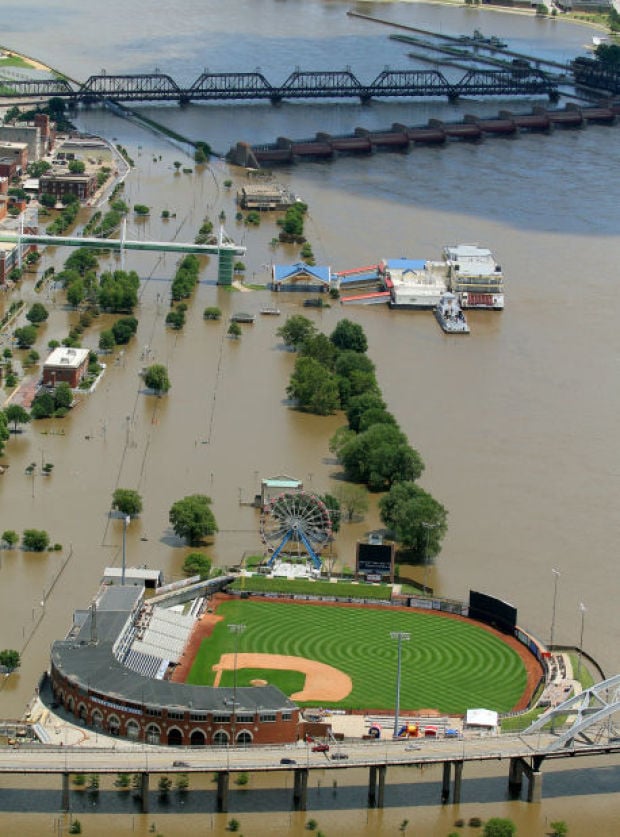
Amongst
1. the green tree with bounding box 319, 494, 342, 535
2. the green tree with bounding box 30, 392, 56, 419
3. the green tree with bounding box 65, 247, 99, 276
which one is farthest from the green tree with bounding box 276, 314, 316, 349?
the green tree with bounding box 319, 494, 342, 535

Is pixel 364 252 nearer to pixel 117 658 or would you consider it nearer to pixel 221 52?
pixel 117 658

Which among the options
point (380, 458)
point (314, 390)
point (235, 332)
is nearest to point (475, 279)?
point (235, 332)

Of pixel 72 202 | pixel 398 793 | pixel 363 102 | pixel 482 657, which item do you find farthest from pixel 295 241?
pixel 398 793

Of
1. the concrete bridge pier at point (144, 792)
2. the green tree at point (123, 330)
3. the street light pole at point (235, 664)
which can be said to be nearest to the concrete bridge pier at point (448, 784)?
the street light pole at point (235, 664)

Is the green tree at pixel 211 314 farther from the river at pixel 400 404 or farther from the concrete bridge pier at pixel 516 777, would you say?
the concrete bridge pier at pixel 516 777

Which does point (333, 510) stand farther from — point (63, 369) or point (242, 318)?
point (242, 318)

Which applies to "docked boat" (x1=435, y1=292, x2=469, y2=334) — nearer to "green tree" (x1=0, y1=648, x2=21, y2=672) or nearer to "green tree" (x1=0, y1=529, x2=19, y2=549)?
"green tree" (x1=0, y1=529, x2=19, y2=549)
